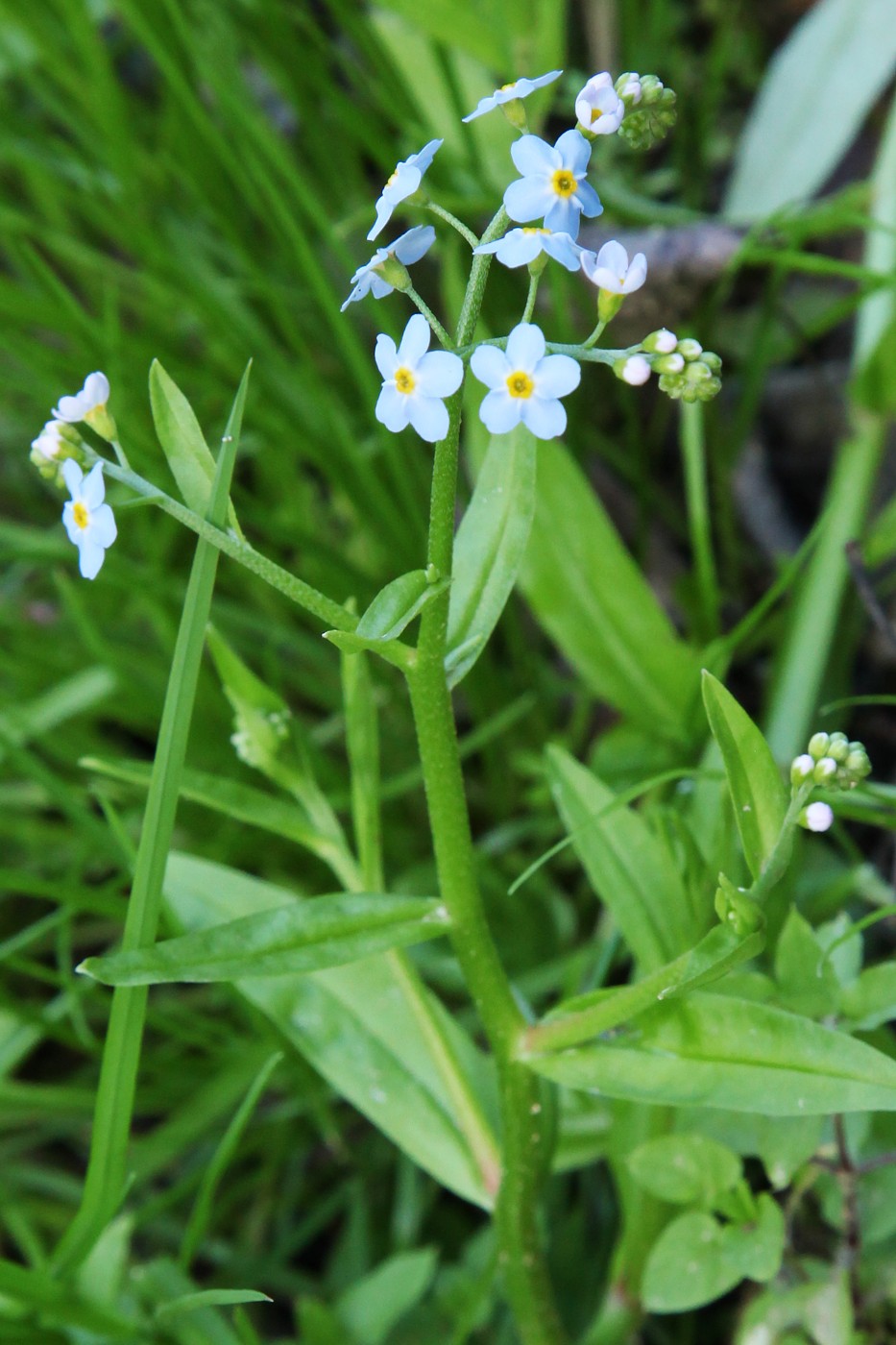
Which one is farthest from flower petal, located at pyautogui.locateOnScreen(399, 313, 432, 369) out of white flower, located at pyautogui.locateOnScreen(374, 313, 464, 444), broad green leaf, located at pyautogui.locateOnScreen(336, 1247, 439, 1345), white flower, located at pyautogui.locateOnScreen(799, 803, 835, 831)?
broad green leaf, located at pyautogui.locateOnScreen(336, 1247, 439, 1345)

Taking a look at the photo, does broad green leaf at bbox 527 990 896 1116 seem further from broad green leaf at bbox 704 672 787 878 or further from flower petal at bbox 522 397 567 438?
flower petal at bbox 522 397 567 438

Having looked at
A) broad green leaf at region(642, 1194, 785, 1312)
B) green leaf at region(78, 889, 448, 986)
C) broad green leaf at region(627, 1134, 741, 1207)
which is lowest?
broad green leaf at region(642, 1194, 785, 1312)

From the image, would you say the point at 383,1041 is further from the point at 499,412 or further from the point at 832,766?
the point at 499,412

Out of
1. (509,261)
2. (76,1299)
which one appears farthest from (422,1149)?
(509,261)

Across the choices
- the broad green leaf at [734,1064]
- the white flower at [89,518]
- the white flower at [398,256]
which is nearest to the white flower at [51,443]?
the white flower at [89,518]

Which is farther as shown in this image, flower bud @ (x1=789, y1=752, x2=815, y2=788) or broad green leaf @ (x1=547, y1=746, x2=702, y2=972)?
broad green leaf @ (x1=547, y1=746, x2=702, y2=972)

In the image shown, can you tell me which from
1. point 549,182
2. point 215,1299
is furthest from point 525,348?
point 215,1299

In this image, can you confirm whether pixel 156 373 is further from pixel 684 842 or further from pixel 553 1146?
pixel 553 1146
